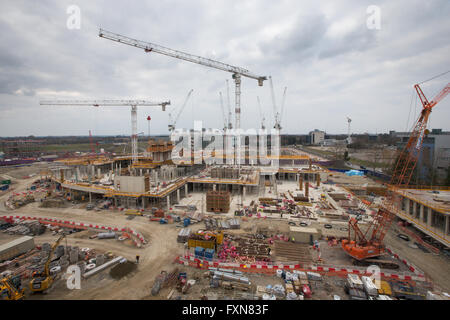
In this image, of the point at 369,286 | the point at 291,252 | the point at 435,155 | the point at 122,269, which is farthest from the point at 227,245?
the point at 435,155

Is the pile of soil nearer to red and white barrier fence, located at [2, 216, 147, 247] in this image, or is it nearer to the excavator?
red and white barrier fence, located at [2, 216, 147, 247]

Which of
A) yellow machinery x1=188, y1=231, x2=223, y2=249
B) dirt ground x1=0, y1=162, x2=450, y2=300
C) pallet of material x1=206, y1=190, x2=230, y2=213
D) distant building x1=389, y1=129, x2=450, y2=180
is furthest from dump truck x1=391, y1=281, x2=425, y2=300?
distant building x1=389, y1=129, x2=450, y2=180

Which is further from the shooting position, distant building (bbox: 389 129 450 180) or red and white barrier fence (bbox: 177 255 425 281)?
distant building (bbox: 389 129 450 180)

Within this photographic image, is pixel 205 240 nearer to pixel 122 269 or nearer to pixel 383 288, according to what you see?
pixel 122 269

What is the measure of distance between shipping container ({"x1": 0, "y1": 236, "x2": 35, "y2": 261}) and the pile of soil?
800 centimetres

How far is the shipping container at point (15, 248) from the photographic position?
14.8 metres

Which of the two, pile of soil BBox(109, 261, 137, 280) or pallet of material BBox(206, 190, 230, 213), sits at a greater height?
pallet of material BBox(206, 190, 230, 213)

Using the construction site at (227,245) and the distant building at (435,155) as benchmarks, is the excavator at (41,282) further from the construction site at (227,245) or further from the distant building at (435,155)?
the distant building at (435,155)

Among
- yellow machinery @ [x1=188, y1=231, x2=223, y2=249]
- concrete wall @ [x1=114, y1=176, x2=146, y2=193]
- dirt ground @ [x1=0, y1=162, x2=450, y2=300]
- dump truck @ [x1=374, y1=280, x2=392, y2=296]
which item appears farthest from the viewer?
concrete wall @ [x1=114, y1=176, x2=146, y2=193]

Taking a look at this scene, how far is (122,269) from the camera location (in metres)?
13.5

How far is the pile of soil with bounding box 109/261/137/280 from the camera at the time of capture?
1303 cm

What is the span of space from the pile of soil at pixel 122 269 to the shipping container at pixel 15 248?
800 centimetres
